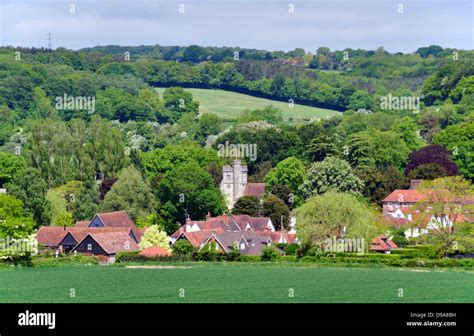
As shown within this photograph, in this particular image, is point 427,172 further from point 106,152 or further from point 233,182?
point 106,152

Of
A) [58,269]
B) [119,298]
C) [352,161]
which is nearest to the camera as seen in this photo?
[119,298]

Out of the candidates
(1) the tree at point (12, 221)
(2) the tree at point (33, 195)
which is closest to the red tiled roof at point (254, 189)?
(2) the tree at point (33, 195)

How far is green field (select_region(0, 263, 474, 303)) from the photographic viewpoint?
5872 centimetres

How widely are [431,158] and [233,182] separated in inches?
747

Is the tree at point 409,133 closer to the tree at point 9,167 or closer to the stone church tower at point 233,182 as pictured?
the stone church tower at point 233,182

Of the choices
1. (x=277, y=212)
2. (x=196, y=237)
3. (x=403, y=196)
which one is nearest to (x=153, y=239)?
(x=196, y=237)

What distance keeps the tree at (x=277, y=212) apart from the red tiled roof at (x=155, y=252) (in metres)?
24.0

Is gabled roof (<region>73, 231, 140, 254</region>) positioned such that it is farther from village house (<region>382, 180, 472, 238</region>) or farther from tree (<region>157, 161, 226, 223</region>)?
village house (<region>382, 180, 472, 238</region>)

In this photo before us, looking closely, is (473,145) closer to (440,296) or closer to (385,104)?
(385,104)

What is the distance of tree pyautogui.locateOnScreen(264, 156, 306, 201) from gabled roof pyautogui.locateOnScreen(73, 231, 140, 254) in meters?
27.7
